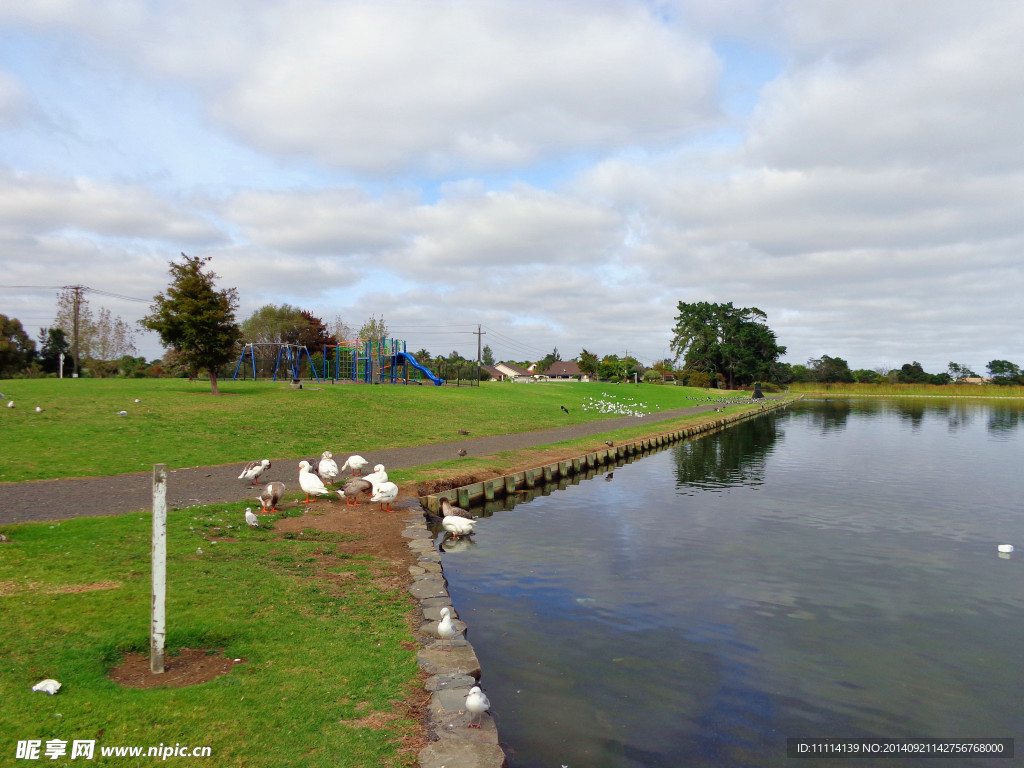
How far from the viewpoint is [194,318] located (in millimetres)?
33031

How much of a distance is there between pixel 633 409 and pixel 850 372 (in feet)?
419

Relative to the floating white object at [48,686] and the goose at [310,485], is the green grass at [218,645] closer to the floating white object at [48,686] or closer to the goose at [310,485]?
the floating white object at [48,686]

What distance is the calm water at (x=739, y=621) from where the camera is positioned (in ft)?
24.6

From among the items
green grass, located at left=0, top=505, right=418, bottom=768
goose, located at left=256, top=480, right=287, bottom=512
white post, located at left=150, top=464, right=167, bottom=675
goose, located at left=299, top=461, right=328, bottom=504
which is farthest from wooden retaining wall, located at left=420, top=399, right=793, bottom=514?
white post, located at left=150, top=464, right=167, bottom=675

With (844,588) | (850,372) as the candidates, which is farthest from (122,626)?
(850,372)

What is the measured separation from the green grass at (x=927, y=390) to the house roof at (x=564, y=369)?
61.2 metres

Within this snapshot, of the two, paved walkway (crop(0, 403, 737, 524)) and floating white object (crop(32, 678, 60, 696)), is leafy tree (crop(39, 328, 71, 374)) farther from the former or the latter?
floating white object (crop(32, 678, 60, 696))

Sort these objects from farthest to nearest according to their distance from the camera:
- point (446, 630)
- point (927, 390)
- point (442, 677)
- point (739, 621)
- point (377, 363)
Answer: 1. point (927, 390)
2. point (377, 363)
3. point (739, 621)
4. point (446, 630)
5. point (442, 677)

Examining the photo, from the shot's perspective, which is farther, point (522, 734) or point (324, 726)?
point (522, 734)

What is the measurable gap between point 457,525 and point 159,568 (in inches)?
390

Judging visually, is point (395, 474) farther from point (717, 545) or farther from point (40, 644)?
point (40, 644)

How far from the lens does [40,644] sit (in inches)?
257

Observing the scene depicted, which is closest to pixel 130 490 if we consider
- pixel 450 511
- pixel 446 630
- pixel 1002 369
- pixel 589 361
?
pixel 450 511

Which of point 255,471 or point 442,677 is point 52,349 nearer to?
point 255,471
